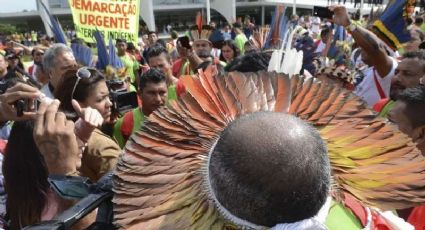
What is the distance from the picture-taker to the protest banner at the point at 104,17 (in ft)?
19.0

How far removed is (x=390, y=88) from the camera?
3055 millimetres

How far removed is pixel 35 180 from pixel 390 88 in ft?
8.22

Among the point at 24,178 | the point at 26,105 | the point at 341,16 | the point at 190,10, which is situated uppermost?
the point at 190,10

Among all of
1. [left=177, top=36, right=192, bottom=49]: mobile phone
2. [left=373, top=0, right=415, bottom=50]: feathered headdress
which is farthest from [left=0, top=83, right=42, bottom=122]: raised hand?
[left=177, top=36, right=192, bottom=49]: mobile phone

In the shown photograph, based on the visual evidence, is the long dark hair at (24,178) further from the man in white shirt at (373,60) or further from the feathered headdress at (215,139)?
the man in white shirt at (373,60)

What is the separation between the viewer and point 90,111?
1642 mm

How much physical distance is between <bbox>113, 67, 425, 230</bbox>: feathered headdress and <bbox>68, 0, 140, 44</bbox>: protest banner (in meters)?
5.07

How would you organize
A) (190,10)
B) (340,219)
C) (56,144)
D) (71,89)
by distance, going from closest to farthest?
(340,219), (56,144), (71,89), (190,10)

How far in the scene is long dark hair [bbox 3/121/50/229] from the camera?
5.63ft

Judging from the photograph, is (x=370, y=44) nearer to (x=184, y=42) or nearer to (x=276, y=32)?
(x=276, y=32)

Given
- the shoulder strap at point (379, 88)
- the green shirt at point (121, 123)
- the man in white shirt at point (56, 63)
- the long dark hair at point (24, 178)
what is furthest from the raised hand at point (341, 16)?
the long dark hair at point (24, 178)

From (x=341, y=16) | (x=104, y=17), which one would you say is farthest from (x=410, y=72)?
(x=104, y=17)

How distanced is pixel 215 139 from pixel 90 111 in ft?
2.90

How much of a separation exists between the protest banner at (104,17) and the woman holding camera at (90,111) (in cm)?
335
